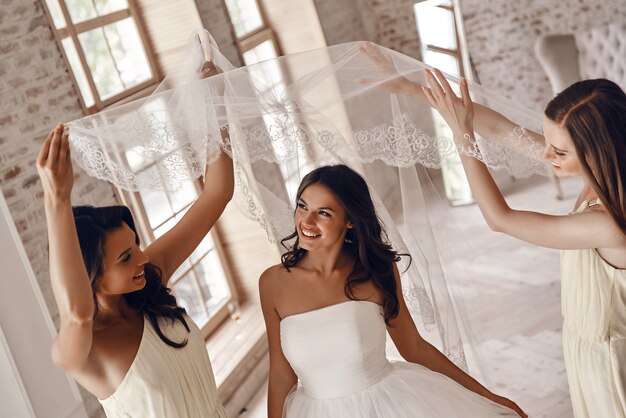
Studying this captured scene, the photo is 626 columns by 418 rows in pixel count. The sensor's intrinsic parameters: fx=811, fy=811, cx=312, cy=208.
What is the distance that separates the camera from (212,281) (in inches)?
225

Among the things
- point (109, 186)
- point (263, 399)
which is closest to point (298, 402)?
point (109, 186)

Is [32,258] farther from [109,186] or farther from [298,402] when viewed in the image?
[298,402]

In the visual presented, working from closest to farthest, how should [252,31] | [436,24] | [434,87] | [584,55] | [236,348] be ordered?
[434,87] → [236,348] → [252,31] → [584,55] → [436,24]

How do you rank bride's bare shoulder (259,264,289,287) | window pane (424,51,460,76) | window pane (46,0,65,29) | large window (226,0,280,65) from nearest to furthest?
bride's bare shoulder (259,264,289,287)
window pane (46,0,65,29)
large window (226,0,280,65)
window pane (424,51,460,76)

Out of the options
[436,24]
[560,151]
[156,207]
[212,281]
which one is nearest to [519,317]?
[212,281]

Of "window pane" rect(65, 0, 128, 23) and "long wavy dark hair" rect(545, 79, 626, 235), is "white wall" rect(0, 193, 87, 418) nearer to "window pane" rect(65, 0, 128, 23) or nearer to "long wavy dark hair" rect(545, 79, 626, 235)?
"window pane" rect(65, 0, 128, 23)

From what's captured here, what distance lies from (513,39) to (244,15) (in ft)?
9.62

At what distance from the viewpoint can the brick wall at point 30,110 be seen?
3521 mm

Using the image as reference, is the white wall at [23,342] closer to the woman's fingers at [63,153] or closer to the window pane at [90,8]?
the woman's fingers at [63,153]

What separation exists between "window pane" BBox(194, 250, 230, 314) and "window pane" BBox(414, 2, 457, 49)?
13.0 ft

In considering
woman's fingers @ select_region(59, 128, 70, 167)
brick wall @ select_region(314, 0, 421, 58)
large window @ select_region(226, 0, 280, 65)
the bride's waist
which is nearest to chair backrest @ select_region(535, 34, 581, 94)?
brick wall @ select_region(314, 0, 421, 58)

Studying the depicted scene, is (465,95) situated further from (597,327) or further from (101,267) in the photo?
(101,267)

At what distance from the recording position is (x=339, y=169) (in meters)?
2.71

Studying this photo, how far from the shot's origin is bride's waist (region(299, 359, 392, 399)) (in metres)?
2.71
